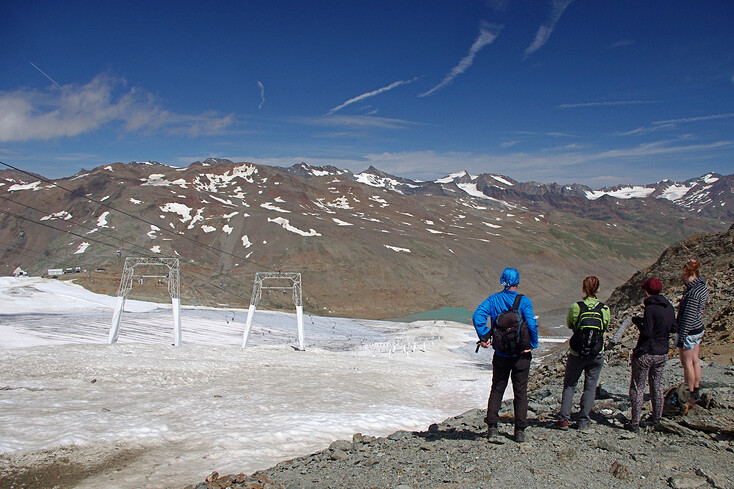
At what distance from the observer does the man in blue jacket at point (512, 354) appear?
7.78 metres

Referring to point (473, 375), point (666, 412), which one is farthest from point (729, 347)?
point (473, 375)

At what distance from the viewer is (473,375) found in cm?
2664

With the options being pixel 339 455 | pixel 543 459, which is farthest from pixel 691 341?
pixel 339 455

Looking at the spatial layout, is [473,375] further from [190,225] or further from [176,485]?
[190,225]

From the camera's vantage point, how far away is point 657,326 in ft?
27.7

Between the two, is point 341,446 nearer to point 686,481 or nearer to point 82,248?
point 686,481

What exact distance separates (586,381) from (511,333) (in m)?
2.18

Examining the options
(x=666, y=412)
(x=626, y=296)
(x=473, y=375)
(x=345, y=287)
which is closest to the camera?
(x=666, y=412)

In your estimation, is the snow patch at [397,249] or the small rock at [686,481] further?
the snow patch at [397,249]

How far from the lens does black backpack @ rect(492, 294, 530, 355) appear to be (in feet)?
25.4

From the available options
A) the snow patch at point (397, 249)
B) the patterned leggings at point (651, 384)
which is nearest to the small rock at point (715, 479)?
the patterned leggings at point (651, 384)

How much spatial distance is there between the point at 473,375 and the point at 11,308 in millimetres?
55330

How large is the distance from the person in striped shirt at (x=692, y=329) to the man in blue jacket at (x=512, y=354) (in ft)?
10.5

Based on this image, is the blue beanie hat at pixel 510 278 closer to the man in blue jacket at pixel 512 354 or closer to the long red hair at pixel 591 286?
the man in blue jacket at pixel 512 354
